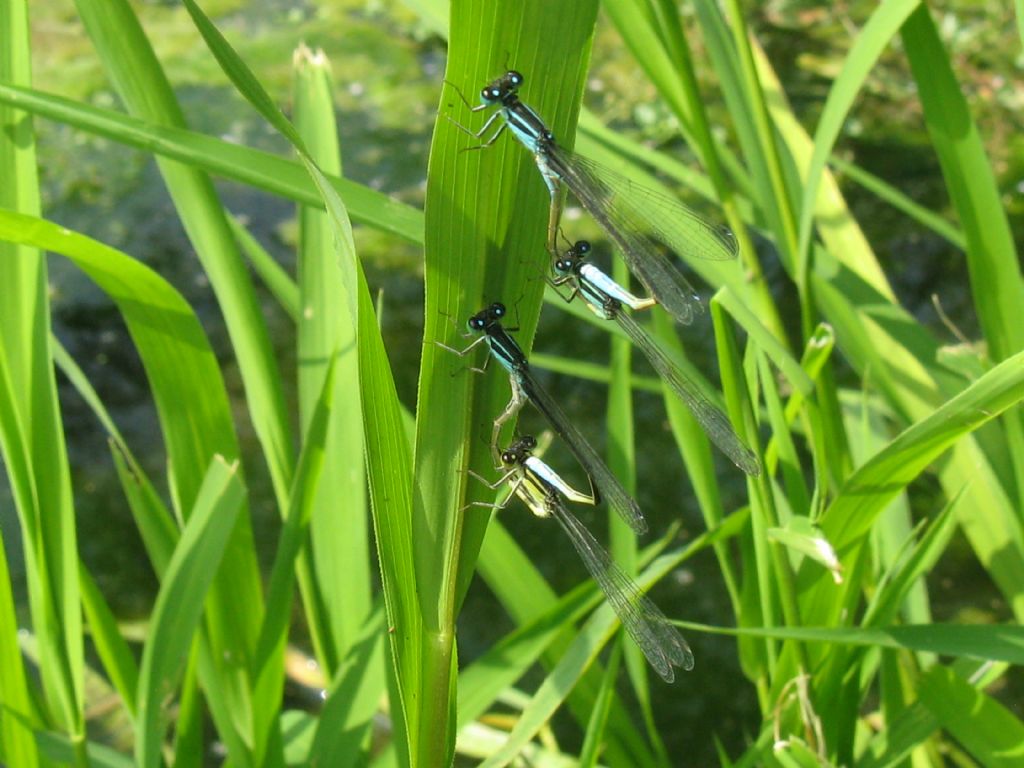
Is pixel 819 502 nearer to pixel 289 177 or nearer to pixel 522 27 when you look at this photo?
pixel 289 177

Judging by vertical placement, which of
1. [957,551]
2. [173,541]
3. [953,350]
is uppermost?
[173,541]

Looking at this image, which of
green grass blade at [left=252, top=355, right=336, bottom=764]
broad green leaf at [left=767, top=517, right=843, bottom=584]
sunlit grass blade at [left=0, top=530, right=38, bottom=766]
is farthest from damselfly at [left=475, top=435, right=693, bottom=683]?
sunlit grass blade at [left=0, top=530, right=38, bottom=766]

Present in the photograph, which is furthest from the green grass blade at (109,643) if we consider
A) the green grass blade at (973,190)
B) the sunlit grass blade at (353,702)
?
the green grass blade at (973,190)

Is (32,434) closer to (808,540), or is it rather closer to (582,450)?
(582,450)

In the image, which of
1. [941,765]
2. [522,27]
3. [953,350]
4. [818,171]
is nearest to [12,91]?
[522,27]

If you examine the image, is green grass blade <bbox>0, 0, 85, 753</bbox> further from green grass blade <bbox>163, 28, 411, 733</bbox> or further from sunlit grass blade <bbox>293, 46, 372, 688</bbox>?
green grass blade <bbox>163, 28, 411, 733</bbox>

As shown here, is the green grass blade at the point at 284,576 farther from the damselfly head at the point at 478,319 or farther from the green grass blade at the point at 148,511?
the damselfly head at the point at 478,319
